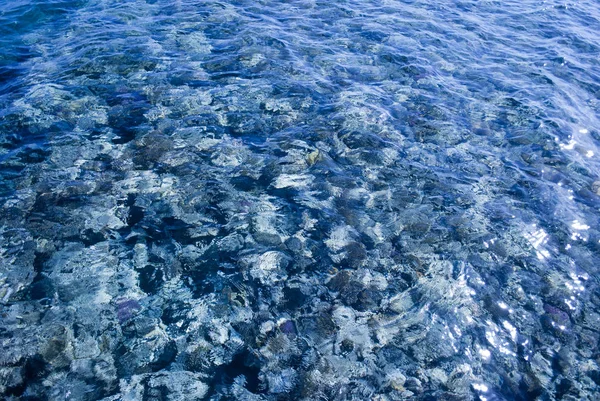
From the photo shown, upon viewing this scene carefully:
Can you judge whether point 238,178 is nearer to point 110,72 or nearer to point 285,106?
point 285,106

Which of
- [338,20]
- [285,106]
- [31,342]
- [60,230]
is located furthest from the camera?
[338,20]

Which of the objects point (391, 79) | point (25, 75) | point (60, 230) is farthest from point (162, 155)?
point (391, 79)

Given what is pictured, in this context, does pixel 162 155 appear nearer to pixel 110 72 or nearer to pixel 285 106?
pixel 285 106

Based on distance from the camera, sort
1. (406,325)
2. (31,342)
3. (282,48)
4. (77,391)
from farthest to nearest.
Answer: (282,48), (406,325), (31,342), (77,391)

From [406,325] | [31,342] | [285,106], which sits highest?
[285,106]

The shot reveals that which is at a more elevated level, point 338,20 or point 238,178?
point 338,20

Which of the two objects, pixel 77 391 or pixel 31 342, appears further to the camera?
pixel 31 342
